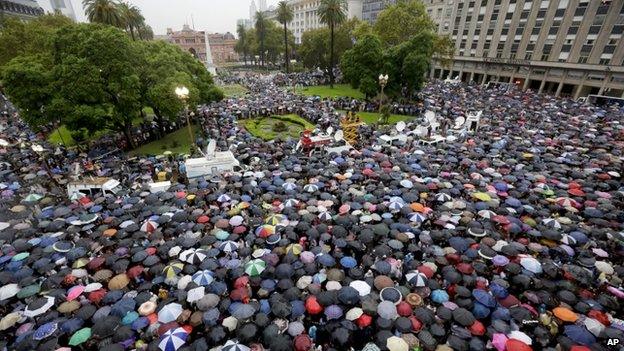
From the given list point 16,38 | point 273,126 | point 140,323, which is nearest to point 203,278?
point 140,323

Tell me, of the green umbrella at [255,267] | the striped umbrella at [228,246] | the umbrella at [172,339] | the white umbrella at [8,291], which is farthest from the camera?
the striped umbrella at [228,246]

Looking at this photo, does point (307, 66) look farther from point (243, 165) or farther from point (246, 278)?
point (246, 278)

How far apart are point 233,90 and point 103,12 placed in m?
22.0

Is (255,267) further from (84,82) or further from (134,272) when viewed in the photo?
(84,82)

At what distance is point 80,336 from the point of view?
9133 mm

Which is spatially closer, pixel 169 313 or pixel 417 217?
pixel 169 313

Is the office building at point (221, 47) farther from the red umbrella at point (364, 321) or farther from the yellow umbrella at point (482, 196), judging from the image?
the red umbrella at point (364, 321)

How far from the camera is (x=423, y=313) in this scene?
9.71m

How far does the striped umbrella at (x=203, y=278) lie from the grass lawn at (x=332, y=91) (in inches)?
1609

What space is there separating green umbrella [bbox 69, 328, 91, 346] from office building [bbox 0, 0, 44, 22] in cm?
6745

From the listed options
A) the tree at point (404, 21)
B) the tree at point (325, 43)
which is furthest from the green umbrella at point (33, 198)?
the tree at point (325, 43)

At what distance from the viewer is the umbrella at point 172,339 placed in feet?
29.0

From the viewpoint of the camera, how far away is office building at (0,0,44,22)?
56375mm

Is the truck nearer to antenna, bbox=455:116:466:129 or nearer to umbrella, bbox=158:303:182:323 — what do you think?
umbrella, bbox=158:303:182:323
